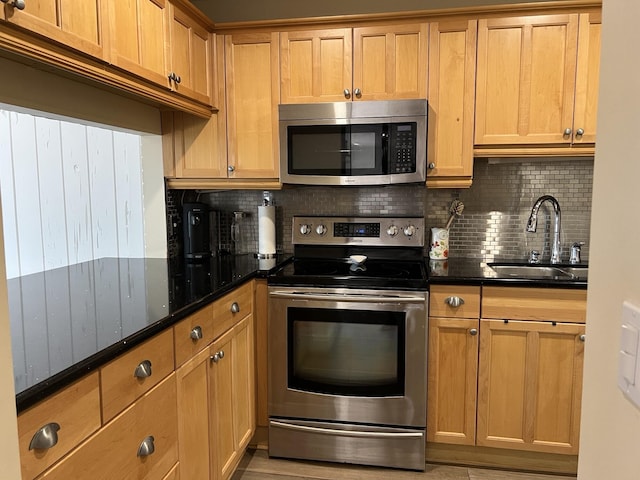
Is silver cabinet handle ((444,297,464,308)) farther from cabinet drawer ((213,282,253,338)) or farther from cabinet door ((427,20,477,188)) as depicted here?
cabinet drawer ((213,282,253,338))

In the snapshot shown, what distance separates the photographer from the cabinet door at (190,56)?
2.07m

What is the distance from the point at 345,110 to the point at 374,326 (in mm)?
1074

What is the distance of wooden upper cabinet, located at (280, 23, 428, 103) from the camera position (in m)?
2.30

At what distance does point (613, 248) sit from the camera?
62 centimetres

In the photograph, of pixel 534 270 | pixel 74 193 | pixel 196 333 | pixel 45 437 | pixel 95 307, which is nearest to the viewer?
pixel 45 437

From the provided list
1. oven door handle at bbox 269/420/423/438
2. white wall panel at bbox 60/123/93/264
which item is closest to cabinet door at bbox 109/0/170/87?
white wall panel at bbox 60/123/93/264

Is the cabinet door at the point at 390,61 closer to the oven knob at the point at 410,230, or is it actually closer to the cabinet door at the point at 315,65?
the cabinet door at the point at 315,65

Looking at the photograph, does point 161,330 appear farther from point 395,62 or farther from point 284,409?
point 395,62

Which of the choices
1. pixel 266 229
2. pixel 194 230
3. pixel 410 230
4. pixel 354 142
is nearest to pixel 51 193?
pixel 194 230

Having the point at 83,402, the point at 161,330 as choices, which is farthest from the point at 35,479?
the point at 161,330

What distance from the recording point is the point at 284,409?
2268 millimetres

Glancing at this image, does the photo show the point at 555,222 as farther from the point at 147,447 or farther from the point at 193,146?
the point at 147,447

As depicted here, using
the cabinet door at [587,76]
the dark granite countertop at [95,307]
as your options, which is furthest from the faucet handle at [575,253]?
the dark granite countertop at [95,307]

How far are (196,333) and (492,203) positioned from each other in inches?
71.3
